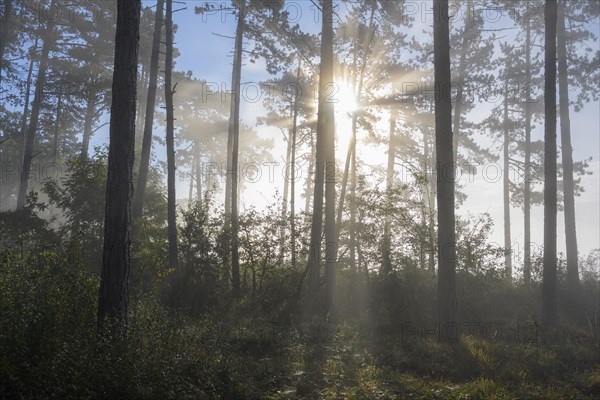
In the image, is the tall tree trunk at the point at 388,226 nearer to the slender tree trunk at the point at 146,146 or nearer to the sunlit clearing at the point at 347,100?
the sunlit clearing at the point at 347,100

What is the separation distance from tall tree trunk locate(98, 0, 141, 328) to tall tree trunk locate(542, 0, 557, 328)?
12.5m

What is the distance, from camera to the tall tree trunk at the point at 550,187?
560 inches

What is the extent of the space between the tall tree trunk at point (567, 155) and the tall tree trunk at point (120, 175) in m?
18.5

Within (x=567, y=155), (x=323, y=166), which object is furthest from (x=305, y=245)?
(x=567, y=155)

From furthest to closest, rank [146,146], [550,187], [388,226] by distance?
[388,226] → [146,146] → [550,187]

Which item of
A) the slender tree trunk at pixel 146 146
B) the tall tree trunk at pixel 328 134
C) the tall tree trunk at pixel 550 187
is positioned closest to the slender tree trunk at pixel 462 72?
the tall tree trunk at pixel 550 187

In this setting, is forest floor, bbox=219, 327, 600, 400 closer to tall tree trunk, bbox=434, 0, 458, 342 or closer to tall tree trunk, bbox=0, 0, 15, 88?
tall tree trunk, bbox=434, 0, 458, 342

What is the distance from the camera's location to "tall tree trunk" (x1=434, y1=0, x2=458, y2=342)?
444 inches

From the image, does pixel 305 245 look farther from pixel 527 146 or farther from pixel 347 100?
pixel 527 146

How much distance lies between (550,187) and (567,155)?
9.02 meters

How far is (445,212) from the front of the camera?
1157 centimetres

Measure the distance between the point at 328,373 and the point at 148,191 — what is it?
50.2 ft

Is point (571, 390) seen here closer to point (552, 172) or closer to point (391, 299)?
point (391, 299)

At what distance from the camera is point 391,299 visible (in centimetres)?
1431
